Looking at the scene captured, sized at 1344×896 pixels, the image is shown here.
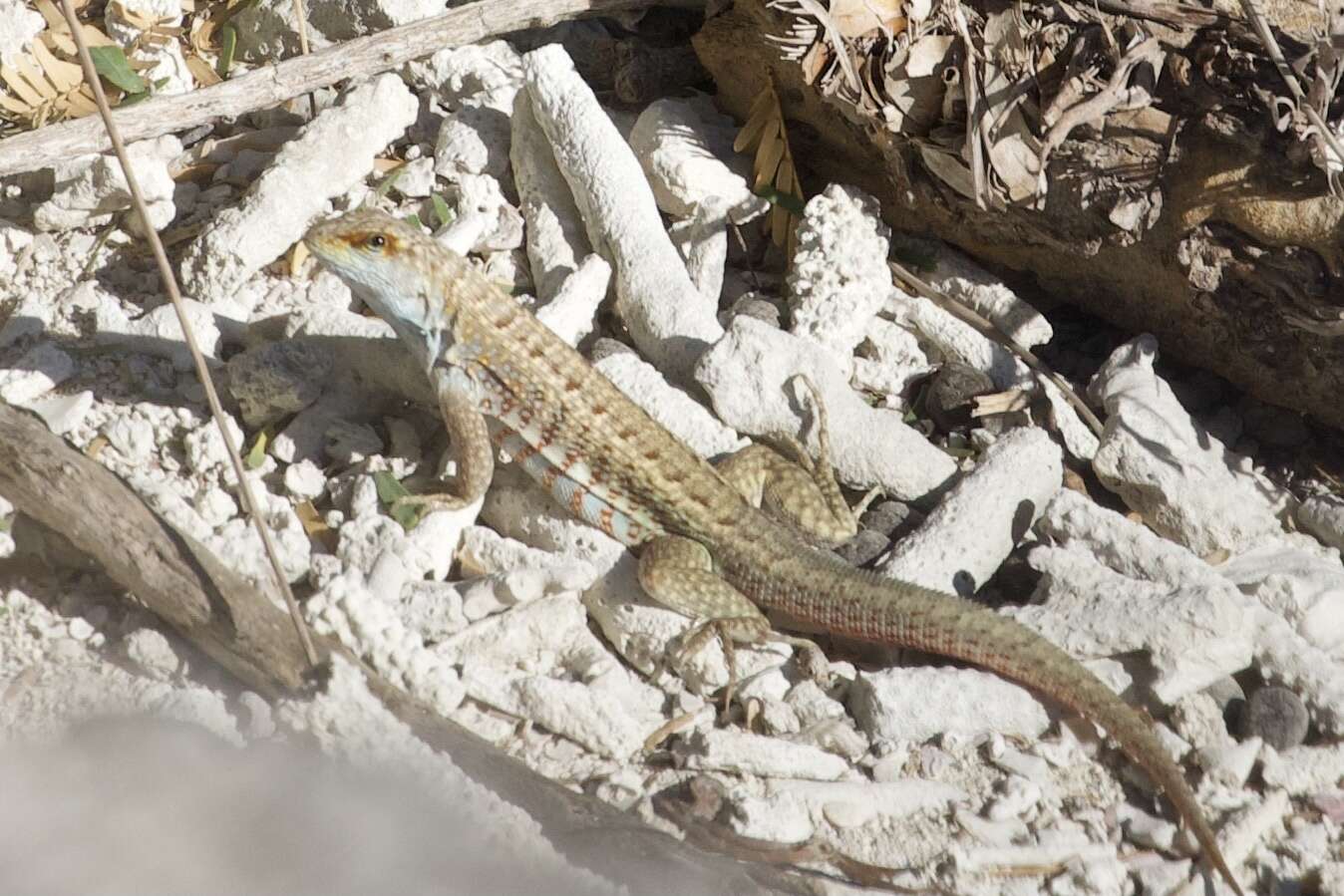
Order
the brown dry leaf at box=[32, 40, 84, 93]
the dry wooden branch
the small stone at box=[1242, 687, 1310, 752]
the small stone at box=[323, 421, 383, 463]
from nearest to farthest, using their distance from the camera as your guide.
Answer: the small stone at box=[1242, 687, 1310, 752], the small stone at box=[323, 421, 383, 463], the dry wooden branch, the brown dry leaf at box=[32, 40, 84, 93]

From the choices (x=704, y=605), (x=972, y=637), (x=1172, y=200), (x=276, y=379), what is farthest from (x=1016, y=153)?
(x=276, y=379)

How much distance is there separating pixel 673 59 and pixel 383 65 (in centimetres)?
98

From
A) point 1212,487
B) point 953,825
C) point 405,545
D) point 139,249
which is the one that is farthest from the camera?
point 139,249

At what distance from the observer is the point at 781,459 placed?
146 inches

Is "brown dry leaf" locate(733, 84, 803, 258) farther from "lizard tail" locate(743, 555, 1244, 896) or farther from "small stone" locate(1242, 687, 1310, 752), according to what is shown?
"small stone" locate(1242, 687, 1310, 752)

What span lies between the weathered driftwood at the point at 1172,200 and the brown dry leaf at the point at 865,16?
13 cm

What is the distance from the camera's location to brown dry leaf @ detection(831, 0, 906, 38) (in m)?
3.65

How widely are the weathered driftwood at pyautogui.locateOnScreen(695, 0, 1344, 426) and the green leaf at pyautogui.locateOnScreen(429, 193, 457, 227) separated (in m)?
1.07

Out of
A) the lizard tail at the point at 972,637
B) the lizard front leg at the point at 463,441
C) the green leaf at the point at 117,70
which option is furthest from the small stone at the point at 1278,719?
the green leaf at the point at 117,70

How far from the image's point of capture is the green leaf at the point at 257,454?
355 centimetres

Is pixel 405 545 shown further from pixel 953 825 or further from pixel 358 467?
pixel 953 825

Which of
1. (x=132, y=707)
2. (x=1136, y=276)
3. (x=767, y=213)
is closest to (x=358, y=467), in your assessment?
(x=132, y=707)

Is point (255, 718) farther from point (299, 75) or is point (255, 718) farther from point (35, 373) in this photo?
point (299, 75)

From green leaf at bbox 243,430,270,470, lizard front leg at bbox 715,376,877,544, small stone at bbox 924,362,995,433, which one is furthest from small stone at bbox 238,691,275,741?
small stone at bbox 924,362,995,433
